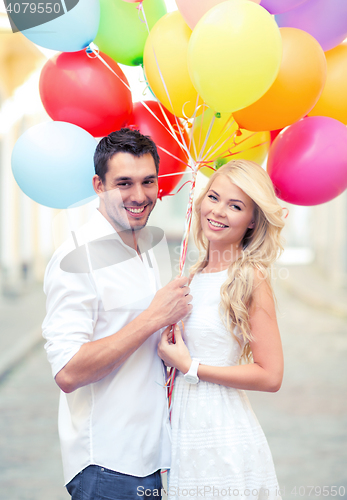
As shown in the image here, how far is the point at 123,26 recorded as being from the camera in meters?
1.94

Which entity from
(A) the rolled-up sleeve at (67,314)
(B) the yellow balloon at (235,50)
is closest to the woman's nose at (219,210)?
(B) the yellow balloon at (235,50)

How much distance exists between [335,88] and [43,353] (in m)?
6.56

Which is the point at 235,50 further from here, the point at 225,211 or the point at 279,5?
the point at 225,211

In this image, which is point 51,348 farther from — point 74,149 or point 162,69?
point 162,69

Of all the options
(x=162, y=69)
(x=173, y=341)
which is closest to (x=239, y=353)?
(x=173, y=341)

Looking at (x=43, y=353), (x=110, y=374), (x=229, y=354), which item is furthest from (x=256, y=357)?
(x=43, y=353)

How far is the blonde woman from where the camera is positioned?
1.66 metres

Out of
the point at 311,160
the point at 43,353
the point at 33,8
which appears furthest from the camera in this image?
the point at 43,353

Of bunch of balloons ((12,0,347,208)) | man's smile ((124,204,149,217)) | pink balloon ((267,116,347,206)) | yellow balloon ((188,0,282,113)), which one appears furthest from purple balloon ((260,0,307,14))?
man's smile ((124,204,149,217))

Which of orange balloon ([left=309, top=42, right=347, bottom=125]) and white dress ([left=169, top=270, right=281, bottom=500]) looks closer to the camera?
white dress ([left=169, top=270, right=281, bottom=500])

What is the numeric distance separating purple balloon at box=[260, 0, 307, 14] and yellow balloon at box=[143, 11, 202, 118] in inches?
12.8

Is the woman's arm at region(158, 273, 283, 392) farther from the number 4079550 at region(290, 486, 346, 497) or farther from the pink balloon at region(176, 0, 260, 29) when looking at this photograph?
the number 4079550 at region(290, 486, 346, 497)

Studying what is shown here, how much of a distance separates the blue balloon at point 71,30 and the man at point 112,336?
427 millimetres

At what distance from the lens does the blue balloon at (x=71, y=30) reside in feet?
5.60
